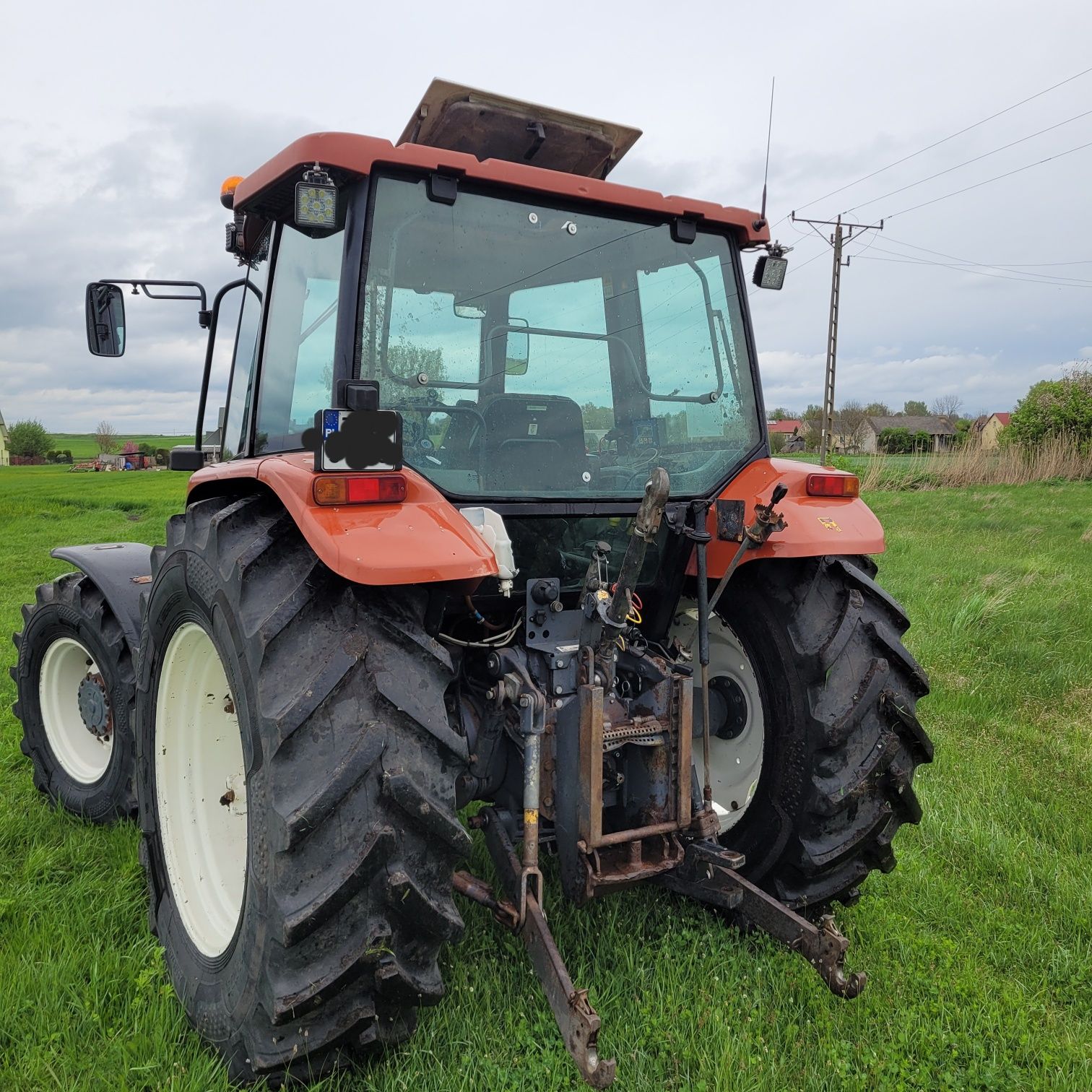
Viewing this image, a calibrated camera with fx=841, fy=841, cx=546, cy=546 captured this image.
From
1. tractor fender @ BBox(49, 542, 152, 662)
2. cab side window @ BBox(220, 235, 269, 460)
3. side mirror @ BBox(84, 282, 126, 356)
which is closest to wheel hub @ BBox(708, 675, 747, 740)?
cab side window @ BBox(220, 235, 269, 460)

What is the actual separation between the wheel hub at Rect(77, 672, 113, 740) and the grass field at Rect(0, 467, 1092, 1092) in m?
0.38

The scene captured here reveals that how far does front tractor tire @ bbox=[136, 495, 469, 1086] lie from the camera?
1786mm

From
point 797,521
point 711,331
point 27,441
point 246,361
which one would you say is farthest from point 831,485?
point 27,441

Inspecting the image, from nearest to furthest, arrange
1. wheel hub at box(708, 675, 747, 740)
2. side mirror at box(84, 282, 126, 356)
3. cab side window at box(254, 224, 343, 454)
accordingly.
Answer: cab side window at box(254, 224, 343, 454) → wheel hub at box(708, 675, 747, 740) → side mirror at box(84, 282, 126, 356)

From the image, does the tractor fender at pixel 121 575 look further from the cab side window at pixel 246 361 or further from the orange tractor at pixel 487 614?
the orange tractor at pixel 487 614

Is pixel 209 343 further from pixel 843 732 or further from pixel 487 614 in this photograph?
pixel 843 732

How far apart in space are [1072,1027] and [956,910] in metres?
0.59

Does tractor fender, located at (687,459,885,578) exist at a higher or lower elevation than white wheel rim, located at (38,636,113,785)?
higher

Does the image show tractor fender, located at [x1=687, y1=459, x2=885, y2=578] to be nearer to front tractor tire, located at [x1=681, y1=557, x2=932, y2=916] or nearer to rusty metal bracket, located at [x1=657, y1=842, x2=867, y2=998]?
front tractor tire, located at [x1=681, y1=557, x2=932, y2=916]

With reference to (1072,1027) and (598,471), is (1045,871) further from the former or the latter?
(598,471)

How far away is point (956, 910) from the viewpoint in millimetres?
2928

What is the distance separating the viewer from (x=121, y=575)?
3.45 metres

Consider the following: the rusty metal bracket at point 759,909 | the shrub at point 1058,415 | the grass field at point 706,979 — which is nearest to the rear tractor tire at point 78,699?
the grass field at point 706,979

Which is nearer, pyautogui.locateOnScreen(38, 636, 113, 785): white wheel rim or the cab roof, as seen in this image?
the cab roof
